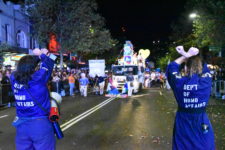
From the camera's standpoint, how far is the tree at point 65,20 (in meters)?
27.0

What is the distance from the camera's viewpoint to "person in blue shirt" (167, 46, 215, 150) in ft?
10.9

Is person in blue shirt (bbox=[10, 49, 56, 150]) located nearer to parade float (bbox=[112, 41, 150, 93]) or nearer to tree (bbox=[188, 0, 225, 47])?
parade float (bbox=[112, 41, 150, 93])

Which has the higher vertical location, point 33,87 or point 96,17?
point 96,17

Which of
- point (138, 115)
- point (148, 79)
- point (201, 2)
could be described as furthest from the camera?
point (148, 79)

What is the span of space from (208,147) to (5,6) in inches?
1080

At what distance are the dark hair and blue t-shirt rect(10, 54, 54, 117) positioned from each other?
6 centimetres

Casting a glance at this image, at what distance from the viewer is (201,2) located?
70.3 feet

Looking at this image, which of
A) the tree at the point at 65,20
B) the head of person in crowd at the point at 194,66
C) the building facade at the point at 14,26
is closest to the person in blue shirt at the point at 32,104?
the head of person in crowd at the point at 194,66

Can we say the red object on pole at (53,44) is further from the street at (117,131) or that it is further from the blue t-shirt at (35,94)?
the blue t-shirt at (35,94)

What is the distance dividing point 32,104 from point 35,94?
4.9 inches

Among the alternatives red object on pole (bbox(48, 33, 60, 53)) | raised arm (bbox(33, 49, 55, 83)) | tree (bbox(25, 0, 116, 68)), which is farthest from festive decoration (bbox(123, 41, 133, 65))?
raised arm (bbox(33, 49, 55, 83))

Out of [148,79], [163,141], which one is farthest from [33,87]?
[148,79]

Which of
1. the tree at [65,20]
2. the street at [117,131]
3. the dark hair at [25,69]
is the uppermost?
the tree at [65,20]

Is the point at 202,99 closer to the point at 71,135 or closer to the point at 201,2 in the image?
the point at 71,135
